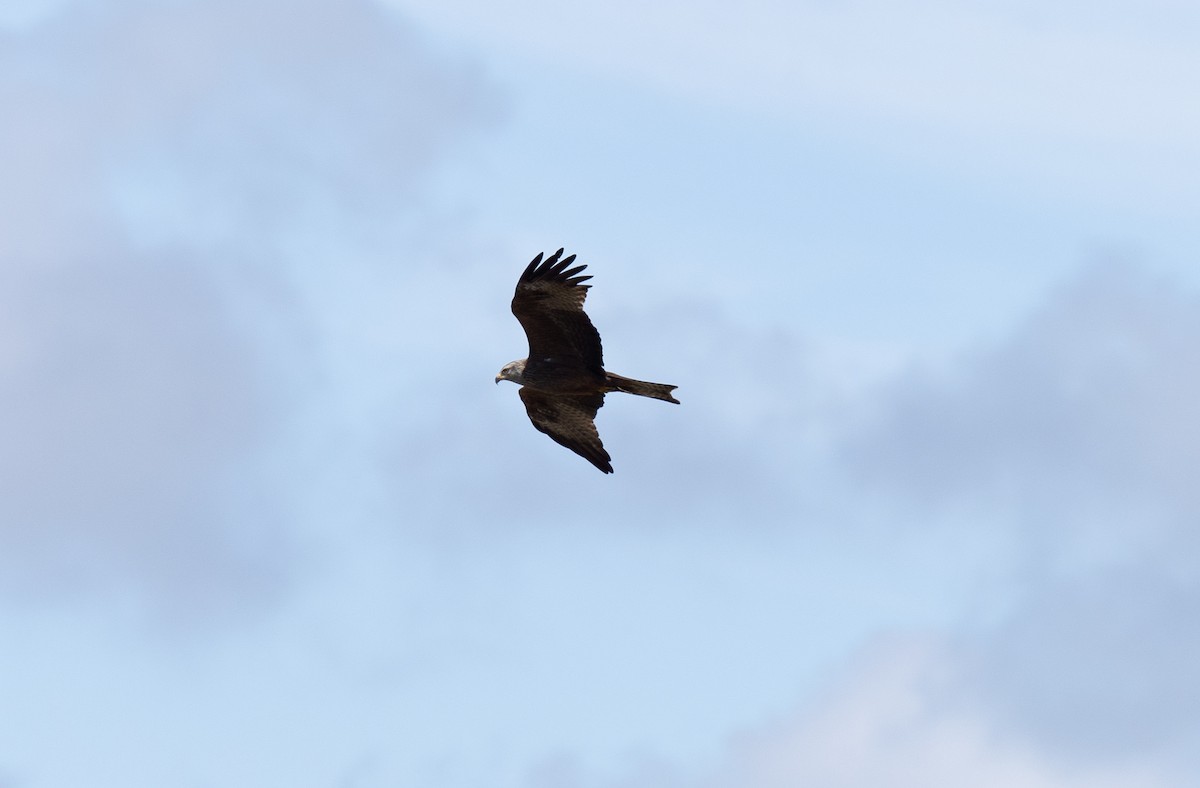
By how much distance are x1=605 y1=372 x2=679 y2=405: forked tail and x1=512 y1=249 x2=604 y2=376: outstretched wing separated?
232 mm

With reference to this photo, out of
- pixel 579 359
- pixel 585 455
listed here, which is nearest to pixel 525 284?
pixel 579 359

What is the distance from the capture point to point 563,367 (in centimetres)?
2511

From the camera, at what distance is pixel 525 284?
24234 millimetres

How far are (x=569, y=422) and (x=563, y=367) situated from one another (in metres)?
1.36

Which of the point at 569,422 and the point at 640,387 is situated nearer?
the point at 640,387

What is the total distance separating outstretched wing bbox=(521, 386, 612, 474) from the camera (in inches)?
1029

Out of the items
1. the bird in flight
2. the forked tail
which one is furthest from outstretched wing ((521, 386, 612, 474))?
the forked tail

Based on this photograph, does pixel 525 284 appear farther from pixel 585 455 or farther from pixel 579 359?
pixel 585 455

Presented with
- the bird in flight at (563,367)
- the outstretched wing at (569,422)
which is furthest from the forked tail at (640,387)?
the outstretched wing at (569,422)

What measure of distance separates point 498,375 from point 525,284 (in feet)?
5.93

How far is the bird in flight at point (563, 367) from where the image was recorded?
24.3 m

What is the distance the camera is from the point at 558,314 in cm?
2445

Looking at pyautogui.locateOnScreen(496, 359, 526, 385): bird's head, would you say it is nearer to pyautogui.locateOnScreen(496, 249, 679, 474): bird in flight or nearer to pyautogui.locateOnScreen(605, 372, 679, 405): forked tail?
pyautogui.locateOnScreen(496, 249, 679, 474): bird in flight

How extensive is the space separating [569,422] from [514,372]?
121 cm
